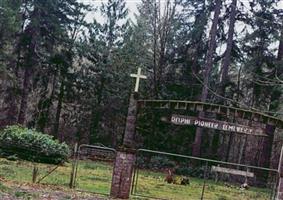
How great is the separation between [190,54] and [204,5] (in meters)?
3.52

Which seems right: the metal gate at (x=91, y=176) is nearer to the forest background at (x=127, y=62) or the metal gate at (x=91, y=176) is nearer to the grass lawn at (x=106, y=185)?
the grass lawn at (x=106, y=185)

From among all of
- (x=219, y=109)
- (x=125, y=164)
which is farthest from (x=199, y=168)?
(x=125, y=164)

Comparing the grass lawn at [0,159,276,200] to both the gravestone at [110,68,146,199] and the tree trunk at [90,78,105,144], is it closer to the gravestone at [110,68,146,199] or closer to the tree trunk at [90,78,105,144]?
the gravestone at [110,68,146,199]

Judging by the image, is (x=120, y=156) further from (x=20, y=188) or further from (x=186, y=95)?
(x=186, y=95)

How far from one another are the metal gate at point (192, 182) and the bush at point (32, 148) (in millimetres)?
3507

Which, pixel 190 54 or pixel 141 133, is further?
pixel 190 54

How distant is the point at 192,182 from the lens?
2091cm

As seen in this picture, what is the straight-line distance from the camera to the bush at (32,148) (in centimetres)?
2020

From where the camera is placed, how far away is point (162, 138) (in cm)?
3106

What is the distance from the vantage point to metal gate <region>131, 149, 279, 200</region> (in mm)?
14086

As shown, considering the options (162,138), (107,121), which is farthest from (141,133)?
(107,121)

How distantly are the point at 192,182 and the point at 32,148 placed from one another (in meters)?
7.06

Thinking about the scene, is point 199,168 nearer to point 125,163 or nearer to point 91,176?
point 91,176

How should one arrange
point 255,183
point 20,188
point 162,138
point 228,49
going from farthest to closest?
point 162,138 → point 228,49 → point 255,183 → point 20,188
